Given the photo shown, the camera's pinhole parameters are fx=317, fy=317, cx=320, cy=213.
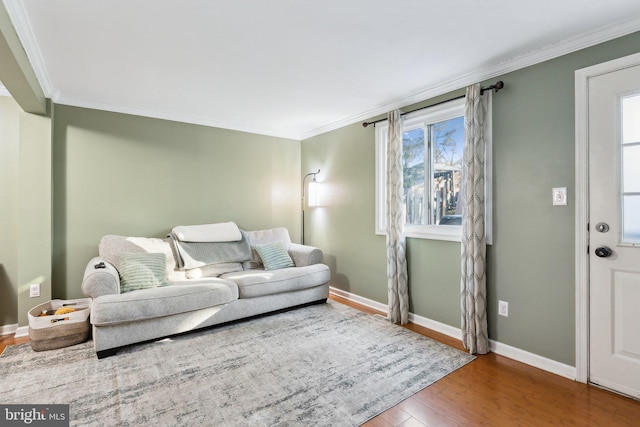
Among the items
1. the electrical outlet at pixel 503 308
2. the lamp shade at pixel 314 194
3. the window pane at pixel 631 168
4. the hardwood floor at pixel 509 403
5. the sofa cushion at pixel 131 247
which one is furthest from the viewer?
the lamp shade at pixel 314 194

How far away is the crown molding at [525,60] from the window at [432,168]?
156 millimetres

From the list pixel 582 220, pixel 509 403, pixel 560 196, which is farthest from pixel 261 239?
pixel 582 220

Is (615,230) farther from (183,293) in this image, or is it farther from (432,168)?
(183,293)

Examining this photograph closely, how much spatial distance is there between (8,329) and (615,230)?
202 inches

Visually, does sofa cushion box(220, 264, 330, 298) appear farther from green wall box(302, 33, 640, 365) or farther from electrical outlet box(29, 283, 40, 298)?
electrical outlet box(29, 283, 40, 298)

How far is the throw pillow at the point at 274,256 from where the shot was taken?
3800 millimetres

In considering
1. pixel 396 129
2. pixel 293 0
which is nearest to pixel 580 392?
pixel 396 129

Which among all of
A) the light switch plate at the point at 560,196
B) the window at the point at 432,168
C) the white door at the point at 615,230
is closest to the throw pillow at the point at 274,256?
the window at the point at 432,168

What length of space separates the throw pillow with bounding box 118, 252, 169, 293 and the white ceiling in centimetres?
166

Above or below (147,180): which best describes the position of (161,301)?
below

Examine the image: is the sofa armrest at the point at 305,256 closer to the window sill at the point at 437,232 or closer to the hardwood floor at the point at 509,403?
the window sill at the point at 437,232

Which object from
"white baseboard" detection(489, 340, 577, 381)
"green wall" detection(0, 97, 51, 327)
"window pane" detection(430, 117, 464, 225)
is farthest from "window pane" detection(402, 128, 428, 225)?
"green wall" detection(0, 97, 51, 327)

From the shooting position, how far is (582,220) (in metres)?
2.18

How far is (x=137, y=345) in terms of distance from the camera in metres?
2.74
